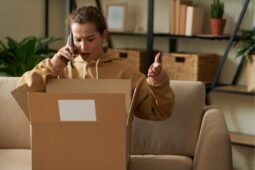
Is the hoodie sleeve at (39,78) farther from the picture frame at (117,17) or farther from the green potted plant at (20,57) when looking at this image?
the picture frame at (117,17)

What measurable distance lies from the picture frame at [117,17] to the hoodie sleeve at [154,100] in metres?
1.79

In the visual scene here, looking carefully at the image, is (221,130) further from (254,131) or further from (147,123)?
(254,131)

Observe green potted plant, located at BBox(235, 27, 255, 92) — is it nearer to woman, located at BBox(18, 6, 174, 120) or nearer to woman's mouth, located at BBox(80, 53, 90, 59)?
woman, located at BBox(18, 6, 174, 120)

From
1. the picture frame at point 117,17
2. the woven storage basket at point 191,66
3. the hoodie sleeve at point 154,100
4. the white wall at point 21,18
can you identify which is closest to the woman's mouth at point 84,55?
the hoodie sleeve at point 154,100

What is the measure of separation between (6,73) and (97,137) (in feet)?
5.93

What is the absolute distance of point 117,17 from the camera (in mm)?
3783

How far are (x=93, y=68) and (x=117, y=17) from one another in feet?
6.03

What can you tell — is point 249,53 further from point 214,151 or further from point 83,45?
point 83,45

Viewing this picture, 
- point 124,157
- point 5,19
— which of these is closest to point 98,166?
point 124,157

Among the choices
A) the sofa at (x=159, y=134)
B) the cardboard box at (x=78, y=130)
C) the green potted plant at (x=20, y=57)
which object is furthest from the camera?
the green potted plant at (x=20, y=57)

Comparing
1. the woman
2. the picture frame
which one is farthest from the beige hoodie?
the picture frame

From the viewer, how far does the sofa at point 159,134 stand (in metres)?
2.16

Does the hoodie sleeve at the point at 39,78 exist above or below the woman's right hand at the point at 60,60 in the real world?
below

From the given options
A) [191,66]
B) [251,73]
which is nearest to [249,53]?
[251,73]
